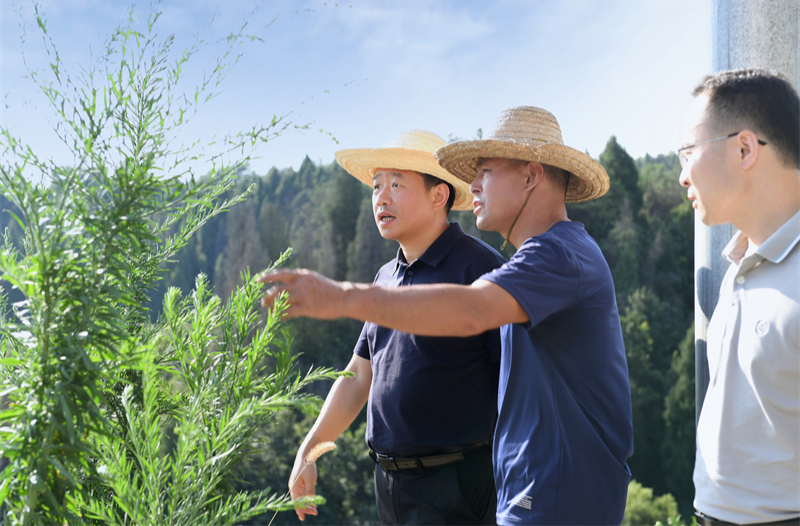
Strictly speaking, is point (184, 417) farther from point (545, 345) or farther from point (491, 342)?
point (491, 342)

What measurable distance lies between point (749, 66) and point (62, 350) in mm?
1958

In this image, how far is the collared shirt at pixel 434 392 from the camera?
7.43ft

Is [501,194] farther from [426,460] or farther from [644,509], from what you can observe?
[644,509]

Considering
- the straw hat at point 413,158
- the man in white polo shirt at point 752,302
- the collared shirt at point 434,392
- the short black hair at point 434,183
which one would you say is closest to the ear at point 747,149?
the man in white polo shirt at point 752,302

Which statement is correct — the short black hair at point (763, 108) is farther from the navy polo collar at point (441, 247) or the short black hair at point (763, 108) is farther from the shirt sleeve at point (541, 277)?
the navy polo collar at point (441, 247)

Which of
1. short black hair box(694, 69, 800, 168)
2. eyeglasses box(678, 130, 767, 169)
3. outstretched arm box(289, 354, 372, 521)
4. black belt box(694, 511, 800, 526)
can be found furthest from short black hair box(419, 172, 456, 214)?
black belt box(694, 511, 800, 526)

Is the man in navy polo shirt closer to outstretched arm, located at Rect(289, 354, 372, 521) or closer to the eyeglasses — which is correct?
outstretched arm, located at Rect(289, 354, 372, 521)

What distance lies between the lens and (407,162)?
273 cm

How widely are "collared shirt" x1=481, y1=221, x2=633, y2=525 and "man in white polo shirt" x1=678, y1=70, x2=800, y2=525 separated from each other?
286 mm

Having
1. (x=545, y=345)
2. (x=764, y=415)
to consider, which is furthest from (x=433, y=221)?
(x=764, y=415)

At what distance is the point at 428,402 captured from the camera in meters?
2.28

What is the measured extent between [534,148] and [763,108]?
28.9 inches

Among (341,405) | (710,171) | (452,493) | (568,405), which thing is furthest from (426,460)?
(710,171)

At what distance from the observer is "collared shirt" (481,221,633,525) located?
1653 millimetres
